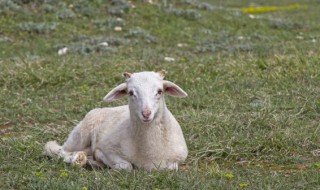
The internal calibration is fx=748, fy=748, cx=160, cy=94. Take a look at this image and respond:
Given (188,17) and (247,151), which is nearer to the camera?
(247,151)

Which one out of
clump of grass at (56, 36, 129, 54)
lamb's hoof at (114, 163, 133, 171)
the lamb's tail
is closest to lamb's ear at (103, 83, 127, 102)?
lamb's hoof at (114, 163, 133, 171)

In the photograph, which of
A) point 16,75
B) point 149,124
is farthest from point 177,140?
point 16,75

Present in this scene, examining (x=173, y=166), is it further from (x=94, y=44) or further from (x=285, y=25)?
(x=285, y=25)

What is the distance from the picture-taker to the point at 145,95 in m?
6.88

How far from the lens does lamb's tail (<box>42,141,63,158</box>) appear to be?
25.2 feet

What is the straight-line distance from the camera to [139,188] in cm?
629

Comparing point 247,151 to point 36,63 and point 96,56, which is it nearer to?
point 36,63

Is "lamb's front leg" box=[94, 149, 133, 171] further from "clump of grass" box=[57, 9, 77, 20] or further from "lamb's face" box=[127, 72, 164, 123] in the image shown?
"clump of grass" box=[57, 9, 77, 20]

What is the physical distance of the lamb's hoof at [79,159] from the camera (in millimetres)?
7297

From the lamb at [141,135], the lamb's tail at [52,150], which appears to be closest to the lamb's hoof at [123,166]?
the lamb at [141,135]

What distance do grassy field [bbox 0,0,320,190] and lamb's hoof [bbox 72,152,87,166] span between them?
0.27 ft

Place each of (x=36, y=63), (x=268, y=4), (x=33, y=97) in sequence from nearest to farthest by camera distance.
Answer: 1. (x=33, y=97)
2. (x=36, y=63)
3. (x=268, y=4)

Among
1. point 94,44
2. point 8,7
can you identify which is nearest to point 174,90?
point 94,44

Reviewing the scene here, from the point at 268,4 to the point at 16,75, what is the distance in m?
23.0
